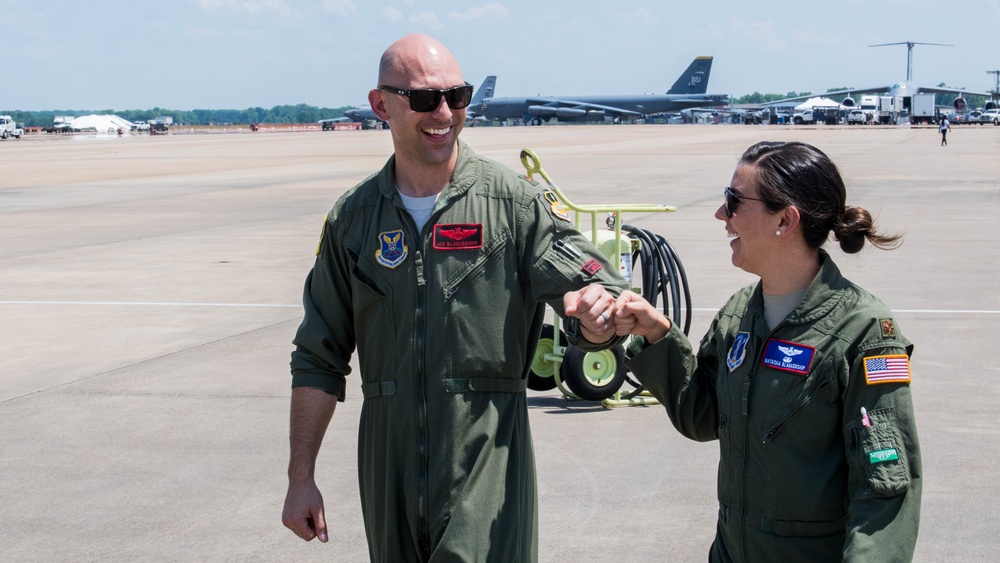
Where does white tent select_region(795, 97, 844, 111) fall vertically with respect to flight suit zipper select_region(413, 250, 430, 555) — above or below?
above

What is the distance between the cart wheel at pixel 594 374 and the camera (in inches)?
298

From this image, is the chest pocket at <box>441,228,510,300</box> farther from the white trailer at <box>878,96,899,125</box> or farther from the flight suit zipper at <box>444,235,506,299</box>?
the white trailer at <box>878,96,899,125</box>

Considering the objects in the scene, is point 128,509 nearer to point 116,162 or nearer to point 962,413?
point 962,413

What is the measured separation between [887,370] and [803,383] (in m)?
0.18

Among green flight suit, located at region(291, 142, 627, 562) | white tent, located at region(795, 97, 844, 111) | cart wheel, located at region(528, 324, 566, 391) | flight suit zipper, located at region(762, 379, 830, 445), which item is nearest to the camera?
flight suit zipper, located at region(762, 379, 830, 445)

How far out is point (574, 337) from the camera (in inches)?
113

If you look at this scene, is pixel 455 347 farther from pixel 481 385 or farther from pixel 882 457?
pixel 882 457

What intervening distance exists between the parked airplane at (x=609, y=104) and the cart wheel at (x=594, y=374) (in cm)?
12011

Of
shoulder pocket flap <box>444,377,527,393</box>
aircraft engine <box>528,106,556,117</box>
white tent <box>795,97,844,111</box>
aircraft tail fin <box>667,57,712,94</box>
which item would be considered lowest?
shoulder pocket flap <box>444,377,527,393</box>

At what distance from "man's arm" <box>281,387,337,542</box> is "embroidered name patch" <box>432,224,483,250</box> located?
21.2 inches

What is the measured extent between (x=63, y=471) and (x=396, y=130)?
14.3ft

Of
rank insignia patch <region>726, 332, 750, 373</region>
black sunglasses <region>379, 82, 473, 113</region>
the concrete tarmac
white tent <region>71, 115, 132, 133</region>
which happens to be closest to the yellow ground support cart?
the concrete tarmac

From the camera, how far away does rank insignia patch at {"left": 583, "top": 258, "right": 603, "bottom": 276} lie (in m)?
2.96

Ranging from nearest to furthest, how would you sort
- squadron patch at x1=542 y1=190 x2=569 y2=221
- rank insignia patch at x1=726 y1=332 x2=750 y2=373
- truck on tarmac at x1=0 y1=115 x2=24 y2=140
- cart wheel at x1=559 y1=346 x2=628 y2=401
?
rank insignia patch at x1=726 y1=332 x2=750 y2=373, squadron patch at x1=542 y1=190 x2=569 y2=221, cart wheel at x1=559 y1=346 x2=628 y2=401, truck on tarmac at x1=0 y1=115 x2=24 y2=140
